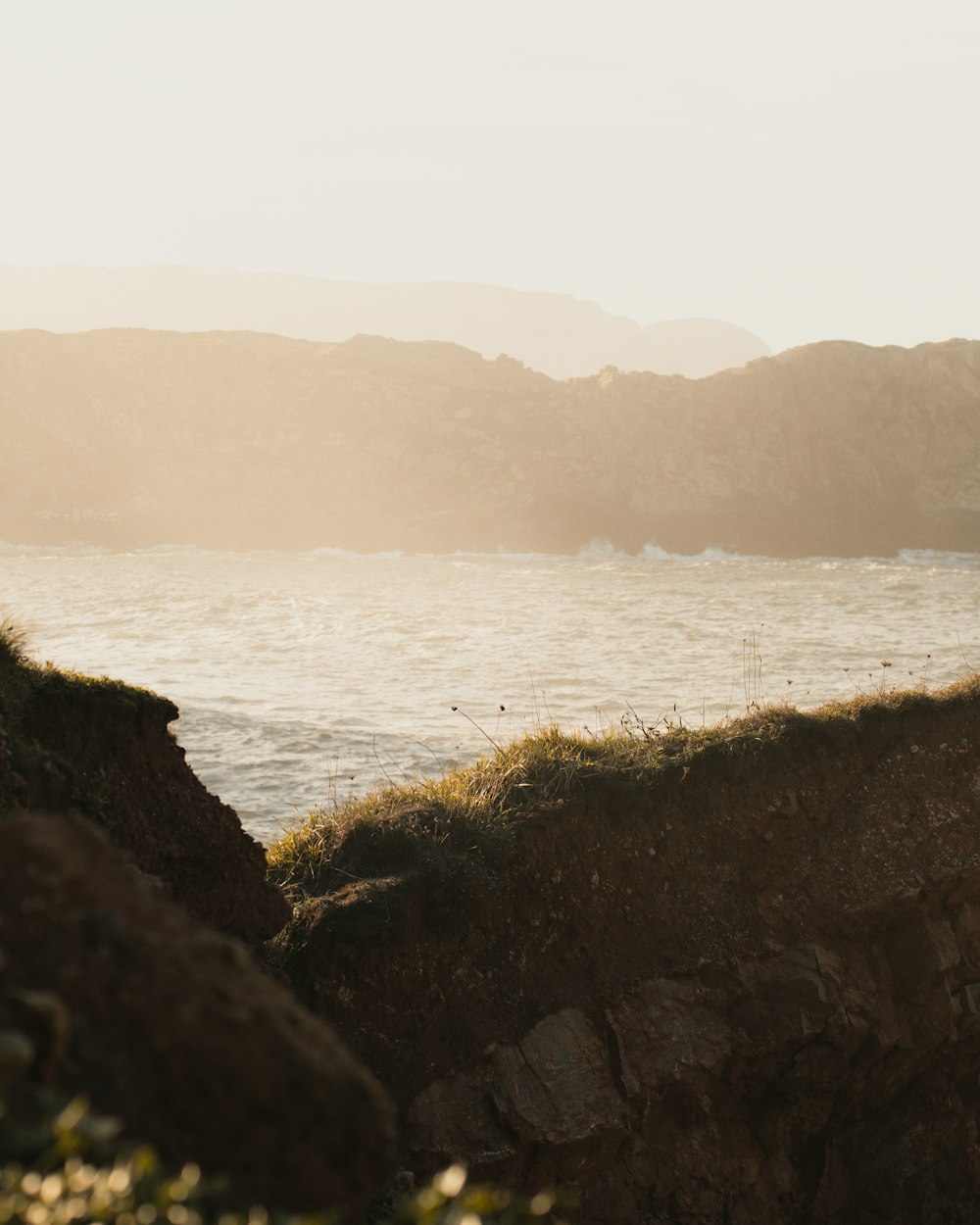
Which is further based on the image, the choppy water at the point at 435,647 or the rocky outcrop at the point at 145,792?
the choppy water at the point at 435,647

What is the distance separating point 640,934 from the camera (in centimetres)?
691

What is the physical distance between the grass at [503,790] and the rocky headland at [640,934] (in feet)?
0.07

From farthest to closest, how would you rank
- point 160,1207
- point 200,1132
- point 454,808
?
point 454,808
point 200,1132
point 160,1207

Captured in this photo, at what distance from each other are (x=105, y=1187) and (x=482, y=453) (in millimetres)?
55654

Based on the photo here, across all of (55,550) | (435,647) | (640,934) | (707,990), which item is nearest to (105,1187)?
(640,934)

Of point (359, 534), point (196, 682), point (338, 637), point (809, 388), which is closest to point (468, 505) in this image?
point (359, 534)

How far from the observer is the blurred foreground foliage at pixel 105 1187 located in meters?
1.67

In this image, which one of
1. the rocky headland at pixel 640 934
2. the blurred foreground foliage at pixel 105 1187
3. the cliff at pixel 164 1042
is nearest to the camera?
the blurred foreground foliage at pixel 105 1187

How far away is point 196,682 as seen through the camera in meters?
18.2

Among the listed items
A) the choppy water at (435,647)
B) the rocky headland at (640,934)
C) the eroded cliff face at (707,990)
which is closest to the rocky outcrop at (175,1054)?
the rocky headland at (640,934)

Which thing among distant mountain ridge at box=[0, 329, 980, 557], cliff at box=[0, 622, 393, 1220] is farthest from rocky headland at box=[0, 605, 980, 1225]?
distant mountain ridge at box=[0, 329, 980, 557]

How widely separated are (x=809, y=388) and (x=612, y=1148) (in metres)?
55.5

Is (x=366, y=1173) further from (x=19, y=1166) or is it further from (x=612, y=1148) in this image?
(x=612, y=1148)

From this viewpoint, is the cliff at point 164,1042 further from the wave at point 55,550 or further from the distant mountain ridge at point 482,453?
the distant mountain ridge at point 482,453
